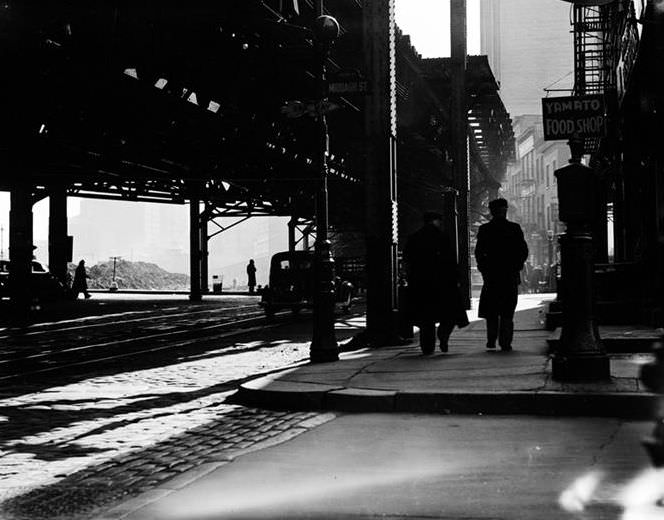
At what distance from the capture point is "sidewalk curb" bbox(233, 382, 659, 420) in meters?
→ 7.41

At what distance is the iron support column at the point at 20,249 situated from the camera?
80.7ft

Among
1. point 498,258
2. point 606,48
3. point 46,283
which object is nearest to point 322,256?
point 498,258

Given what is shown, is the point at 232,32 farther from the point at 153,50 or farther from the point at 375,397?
the point at 375,397

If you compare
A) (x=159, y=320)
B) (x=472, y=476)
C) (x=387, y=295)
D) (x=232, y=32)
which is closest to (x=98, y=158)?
(x=159, y=320)

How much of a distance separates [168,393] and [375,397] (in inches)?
93.0

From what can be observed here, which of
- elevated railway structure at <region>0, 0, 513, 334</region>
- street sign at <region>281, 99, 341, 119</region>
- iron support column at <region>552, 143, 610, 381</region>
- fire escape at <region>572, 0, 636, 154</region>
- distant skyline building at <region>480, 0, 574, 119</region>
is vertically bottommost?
iron support column at <region>552, 143, 610, 381</region>

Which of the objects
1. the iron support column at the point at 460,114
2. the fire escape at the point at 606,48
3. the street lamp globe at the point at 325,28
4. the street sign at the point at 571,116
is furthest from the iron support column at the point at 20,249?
the street sign at the point at 571,116

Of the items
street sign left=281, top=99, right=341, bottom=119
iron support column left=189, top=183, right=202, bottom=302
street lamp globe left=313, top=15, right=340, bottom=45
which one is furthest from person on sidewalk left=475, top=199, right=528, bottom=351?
iron support column left=189, top=183, right=202, bottom=302

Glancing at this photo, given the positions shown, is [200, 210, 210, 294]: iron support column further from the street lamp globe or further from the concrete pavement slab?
the concrete pavement slab

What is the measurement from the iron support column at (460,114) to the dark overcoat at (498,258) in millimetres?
10623

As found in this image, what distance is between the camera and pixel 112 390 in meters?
9.65

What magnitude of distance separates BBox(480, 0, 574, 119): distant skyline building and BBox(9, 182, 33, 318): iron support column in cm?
7743

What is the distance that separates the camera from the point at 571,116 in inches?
410

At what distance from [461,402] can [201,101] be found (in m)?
15.6
